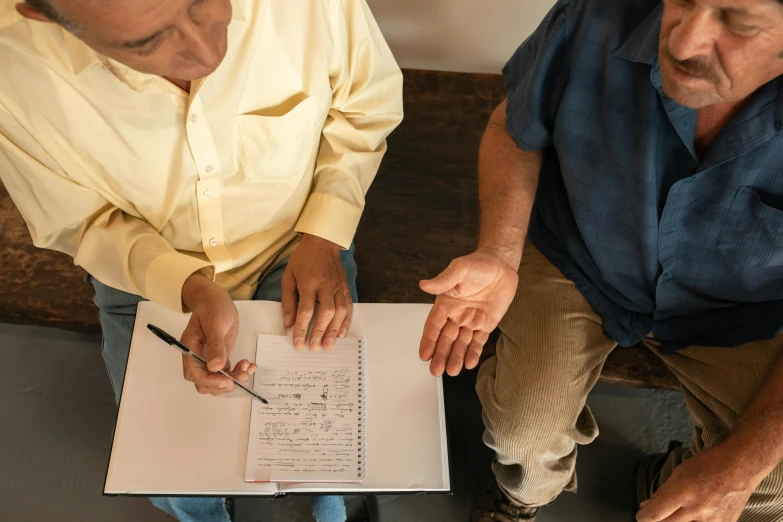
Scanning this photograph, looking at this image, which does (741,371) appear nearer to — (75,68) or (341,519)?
(341,519)

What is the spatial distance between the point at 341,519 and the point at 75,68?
119 cm

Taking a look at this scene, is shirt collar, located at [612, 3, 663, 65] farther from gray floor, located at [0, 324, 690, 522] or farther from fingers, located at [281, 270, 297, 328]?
gray floor, located at [0, 324, 690, 522]

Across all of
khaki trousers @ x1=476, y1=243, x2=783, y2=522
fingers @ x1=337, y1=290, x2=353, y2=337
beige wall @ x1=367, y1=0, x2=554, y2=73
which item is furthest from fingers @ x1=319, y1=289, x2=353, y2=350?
beige wall @ x1=367, y1=0, x2=554, y2=73

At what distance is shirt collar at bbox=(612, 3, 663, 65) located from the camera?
1.03m

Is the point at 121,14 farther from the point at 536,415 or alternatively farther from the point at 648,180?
the point at 536,415

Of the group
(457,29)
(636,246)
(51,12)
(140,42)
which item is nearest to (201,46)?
(140,42)

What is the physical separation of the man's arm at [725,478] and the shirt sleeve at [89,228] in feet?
3.23

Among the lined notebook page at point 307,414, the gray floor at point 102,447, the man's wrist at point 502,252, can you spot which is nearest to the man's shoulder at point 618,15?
the man's wrist at point 502,252

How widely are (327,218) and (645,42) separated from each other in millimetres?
721

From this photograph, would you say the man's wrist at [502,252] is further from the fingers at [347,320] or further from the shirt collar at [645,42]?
the shirt collar at [645,42]

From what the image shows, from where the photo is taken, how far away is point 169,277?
4.00 feet

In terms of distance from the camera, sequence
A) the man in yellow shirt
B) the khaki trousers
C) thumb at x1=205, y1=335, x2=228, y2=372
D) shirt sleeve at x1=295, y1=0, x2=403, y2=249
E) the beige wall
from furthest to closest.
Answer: the beige wall
shirt sleeve at x1=295, y1=0, x2=403, y2=249
the khaki trousers
thumb at x1=205, y1=335, x2=228, y2=372
the man in yellow shirt

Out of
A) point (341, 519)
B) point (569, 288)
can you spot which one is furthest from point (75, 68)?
point (341, 519)

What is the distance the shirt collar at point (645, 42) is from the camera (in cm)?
103
